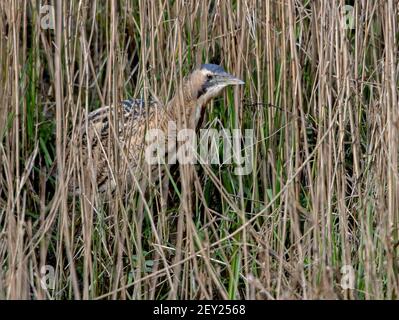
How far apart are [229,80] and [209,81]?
165 mm

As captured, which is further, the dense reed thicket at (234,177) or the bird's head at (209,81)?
the bird's head at (209,81)

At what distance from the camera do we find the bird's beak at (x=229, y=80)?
139 inches

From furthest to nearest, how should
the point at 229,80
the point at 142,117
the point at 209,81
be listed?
the point at 142,117
the point at 209,81
the point at 229,80

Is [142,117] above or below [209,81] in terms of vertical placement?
below

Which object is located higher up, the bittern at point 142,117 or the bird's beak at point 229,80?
the bird's beak at point 229,80

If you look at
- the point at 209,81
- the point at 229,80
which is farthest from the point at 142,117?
the point at 229,80

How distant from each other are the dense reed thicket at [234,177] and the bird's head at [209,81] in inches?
2.2

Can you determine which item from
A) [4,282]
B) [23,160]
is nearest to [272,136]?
[23,160]

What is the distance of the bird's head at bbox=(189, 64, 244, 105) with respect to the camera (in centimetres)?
363

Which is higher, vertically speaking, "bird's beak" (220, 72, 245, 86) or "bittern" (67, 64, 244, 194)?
"bird's beak" (220, 72, 245, 86)

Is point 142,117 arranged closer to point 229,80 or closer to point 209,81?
point 209,81

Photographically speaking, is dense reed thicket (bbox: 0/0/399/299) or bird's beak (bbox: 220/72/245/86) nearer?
dense reed thicket (bbox: 0/0/399/299)

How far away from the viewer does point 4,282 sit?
2.84 metres

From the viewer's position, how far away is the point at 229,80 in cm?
361
